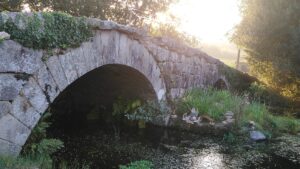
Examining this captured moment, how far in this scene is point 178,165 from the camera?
7.41 metres

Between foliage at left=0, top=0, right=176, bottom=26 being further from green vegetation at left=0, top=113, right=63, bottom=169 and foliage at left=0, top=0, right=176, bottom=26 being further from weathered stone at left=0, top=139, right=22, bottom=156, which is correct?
weathered stone at left=0, top=139, right=22, bottom=156

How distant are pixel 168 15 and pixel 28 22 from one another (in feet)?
50.1

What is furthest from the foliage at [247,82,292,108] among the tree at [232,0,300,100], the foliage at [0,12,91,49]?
the foliage at [0,12,91,49]

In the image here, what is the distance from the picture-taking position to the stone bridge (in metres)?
5.45

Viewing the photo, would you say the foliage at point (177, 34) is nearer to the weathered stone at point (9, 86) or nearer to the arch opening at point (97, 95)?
the arch opening at point (97, 95)

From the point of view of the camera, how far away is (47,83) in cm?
614

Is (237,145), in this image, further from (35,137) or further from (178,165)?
(35,137)

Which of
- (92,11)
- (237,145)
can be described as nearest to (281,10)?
(92,11)

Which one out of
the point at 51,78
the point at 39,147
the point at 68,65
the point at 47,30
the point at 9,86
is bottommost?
the point at 39,147

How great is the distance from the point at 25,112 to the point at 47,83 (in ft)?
2.11

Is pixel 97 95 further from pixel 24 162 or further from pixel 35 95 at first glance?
pixel 24 162

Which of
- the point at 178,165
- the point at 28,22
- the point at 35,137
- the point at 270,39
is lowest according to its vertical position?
the point at 178,165

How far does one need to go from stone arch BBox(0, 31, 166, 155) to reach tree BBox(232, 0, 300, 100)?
11.1 m

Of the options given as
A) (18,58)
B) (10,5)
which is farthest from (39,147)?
(10,5)
